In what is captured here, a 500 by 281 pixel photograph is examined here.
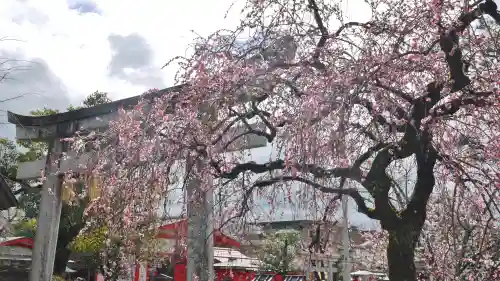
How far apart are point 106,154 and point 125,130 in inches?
16.0

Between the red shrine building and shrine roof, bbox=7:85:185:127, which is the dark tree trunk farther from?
the red shrine building

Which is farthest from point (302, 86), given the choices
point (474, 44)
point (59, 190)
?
point (59, 190)

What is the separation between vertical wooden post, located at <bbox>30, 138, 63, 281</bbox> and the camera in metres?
9.14

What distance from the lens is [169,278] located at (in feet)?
69.0

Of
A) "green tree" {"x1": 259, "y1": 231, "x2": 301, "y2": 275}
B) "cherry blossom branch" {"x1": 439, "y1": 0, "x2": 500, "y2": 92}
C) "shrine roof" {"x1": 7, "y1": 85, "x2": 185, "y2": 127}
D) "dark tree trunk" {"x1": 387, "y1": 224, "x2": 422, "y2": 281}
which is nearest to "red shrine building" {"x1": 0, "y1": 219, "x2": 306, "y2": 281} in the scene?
"green tree" {"x1": 259, "y1": 231, "x2": 301, "y2": 275}

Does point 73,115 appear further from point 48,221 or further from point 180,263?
point 180,263

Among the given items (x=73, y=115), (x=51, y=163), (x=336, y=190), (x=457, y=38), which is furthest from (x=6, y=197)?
(x=457, y=38)

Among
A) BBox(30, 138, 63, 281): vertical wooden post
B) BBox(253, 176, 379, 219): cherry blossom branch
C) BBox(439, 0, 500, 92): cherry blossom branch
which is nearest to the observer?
BBox(439, 0, 500, 92): cherry blossom branch

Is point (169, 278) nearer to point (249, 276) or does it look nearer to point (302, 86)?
point (249, 276)

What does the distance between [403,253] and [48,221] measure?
318 inches

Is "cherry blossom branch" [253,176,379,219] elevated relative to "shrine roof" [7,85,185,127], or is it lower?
lower

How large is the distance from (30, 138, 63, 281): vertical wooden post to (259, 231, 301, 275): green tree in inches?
525

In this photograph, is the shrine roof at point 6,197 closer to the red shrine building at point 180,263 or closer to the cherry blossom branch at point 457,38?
the red shrine building at point 180,263

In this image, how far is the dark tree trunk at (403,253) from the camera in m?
3.58
